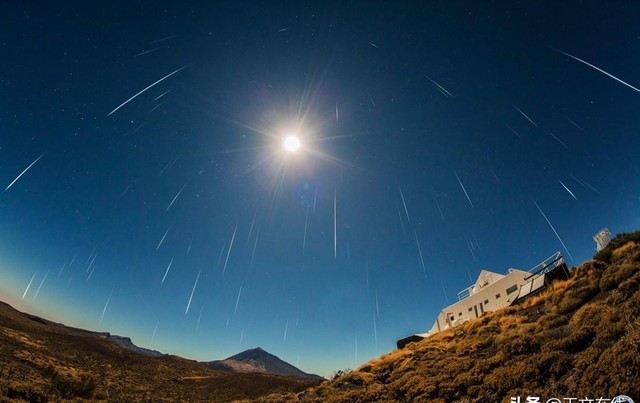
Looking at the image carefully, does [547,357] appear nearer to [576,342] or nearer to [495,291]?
[576,342]

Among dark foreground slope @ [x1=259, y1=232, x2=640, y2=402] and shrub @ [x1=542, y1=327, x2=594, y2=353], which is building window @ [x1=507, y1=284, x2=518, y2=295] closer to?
dark foreground slope @ [x1=259, y1=232, x2=640, y2=402]

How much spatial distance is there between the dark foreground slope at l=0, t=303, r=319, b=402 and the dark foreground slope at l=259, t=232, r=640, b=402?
576 inches

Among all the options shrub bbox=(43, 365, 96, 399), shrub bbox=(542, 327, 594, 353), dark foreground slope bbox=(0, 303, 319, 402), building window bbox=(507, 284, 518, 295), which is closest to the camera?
shrub bbox=(542, 327, 594, 353)

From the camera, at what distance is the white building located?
83.3 ft

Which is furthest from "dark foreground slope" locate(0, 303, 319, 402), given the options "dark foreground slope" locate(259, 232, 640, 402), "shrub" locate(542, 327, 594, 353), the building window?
the building window

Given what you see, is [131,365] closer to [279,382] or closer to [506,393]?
[279,382]

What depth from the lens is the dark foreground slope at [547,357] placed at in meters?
7.05

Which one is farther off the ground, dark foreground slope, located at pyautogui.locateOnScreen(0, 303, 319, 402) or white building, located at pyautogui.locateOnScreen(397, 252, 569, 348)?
white building, located at pyautogui.locateOnScreen(397, 252, 569, 348)

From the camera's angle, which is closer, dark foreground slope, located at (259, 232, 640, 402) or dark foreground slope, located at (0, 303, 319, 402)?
dark foreground slope, located at (259, 232, 640, 402)

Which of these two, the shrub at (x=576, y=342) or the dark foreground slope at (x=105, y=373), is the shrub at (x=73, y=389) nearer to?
the dark foreground slope at (x=105, y=373)

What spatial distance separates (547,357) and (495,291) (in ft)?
97.1

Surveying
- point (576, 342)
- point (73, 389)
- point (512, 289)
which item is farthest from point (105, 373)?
point (512, 289)

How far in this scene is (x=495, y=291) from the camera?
35156 millimetres

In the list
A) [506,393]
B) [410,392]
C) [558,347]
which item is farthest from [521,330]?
[506,393]
